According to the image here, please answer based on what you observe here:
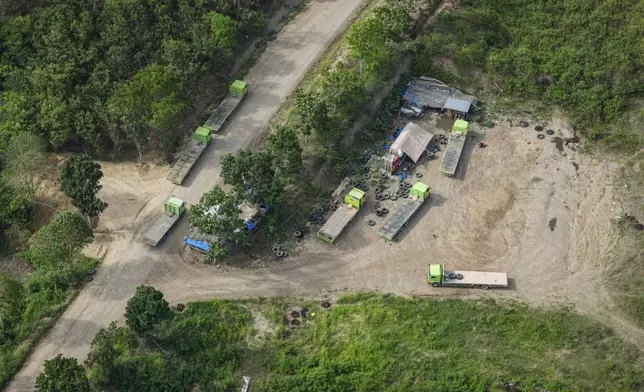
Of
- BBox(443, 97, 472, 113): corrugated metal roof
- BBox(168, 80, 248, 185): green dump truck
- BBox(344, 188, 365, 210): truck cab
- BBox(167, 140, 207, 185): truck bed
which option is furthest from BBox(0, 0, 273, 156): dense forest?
BBox(443, 97, 472, 113): corrugated metal roof

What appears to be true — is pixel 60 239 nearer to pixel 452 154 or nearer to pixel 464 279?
pixel 464 279

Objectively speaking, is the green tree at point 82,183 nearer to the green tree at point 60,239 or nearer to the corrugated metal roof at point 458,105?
the green tree at point 60,239

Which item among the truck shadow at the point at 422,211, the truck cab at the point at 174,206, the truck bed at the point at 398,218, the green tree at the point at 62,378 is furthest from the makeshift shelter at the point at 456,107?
the green tree at the point at 62,378

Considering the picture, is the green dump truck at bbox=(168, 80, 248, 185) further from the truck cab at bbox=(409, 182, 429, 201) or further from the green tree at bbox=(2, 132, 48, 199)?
the truck cab at bbox=(409, 182, 429, 201)

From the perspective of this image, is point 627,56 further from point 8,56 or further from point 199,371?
point 8,56

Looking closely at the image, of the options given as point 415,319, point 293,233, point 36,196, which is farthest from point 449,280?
point 36,196

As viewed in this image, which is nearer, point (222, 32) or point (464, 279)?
point (464, 279)

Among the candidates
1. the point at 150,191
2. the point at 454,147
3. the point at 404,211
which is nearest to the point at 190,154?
the point at 150,191
